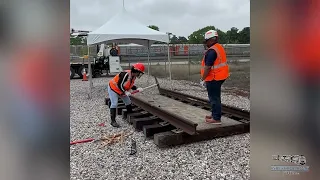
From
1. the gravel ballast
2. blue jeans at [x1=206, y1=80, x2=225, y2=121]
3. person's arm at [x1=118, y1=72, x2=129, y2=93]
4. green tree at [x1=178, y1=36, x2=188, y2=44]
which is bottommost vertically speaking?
the gravel ballast

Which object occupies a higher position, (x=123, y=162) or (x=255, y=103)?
(x=255, y=103)

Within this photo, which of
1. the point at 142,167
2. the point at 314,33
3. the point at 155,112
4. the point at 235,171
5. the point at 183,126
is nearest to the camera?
the point at 314,33

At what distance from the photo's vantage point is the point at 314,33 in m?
1.39

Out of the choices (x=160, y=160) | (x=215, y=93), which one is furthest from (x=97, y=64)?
(x=160, y=160)

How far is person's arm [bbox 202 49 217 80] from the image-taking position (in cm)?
586

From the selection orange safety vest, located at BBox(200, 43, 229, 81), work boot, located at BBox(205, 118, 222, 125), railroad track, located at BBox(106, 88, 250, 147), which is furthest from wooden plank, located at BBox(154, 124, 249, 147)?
orange safety vest, located at BBox(200, 43, 229, 81)

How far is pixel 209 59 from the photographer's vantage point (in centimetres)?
589

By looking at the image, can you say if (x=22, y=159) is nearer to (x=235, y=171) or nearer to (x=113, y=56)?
(x=235, y=171)

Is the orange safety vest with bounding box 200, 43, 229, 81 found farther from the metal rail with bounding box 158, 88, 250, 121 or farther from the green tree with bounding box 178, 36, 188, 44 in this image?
the green tree with bounding box 178, 36, 188, 44

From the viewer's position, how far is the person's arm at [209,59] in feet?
19.2

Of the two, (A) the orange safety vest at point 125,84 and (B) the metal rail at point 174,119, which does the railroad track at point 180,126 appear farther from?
(A) the orange safety vest at point 125,84

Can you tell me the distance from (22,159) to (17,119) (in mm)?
193

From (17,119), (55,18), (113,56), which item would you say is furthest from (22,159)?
(113,56)

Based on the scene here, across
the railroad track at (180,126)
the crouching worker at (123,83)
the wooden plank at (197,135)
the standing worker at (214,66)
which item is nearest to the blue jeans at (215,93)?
the standing worker at (214,66)
